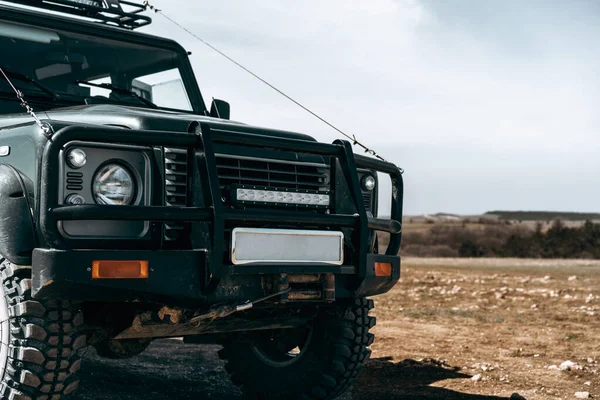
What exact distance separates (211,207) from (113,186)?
0.54m

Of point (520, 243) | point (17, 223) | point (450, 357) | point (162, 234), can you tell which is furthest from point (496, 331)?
point (520, 243)

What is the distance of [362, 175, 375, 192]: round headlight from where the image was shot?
5.23 meters

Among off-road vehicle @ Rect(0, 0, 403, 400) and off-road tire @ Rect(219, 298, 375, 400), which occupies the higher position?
off-road vehicle @ Rect(0, 0, 403, 400)

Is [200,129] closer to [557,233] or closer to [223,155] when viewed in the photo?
[223,155]

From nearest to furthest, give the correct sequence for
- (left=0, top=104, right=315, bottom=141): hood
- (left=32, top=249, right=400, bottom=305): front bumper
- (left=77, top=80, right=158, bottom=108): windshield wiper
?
(left=32, top=249, right=400, bottom=305): front bumper
(left=0, top=104, right=315, bottom=141): hood
(left=77, top=80, right=158, bottom=108): windshield wiper

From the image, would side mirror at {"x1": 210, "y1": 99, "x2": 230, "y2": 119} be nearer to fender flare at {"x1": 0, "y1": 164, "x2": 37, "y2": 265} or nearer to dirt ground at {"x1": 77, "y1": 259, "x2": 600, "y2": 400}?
dirt ground at {"x1": 77, "y1": 259, "x2": 600, "y2": 400}

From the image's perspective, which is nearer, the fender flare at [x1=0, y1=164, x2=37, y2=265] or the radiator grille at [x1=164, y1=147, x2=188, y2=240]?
the fender flare at [x1=0, y1=164, x2=37, y2=265]

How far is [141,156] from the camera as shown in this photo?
4270mm

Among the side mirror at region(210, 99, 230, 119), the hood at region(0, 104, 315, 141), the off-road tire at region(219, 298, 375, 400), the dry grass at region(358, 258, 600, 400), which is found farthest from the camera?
the side mirror at region(210, 99, 230, 119)

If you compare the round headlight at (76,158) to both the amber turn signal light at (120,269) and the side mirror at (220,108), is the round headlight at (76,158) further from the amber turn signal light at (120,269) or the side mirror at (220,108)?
the side mirror at (220,108)

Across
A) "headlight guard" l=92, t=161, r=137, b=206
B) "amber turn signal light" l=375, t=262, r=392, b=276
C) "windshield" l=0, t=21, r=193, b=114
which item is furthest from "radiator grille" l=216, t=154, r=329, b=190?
"windshield" l=0, t=21, r=193, b=114

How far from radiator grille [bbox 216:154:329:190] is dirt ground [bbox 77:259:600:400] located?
182cm

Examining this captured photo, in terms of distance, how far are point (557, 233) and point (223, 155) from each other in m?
27.8

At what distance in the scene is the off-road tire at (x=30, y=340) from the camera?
13.3 ft
